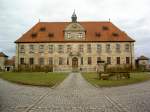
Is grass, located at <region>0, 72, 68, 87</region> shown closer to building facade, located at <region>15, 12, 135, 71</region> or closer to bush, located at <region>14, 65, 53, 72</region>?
bush, located at <region>14, 65, 53, 72</region>

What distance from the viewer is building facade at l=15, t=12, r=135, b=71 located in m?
52.6

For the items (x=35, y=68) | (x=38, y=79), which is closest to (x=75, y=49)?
(x=35, y=68)

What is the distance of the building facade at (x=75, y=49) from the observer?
52594 mm

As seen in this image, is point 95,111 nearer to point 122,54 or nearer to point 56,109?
point 56,109

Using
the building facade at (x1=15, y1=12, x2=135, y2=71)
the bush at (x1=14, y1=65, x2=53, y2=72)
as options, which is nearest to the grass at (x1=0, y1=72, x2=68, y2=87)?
the bush at (x1=14, y1=65, x2=53, y2=72)

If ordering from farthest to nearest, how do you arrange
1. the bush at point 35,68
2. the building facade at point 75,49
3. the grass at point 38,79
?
the building facade at point 75,49 < the bush at point 35,68 < the grass at point 38,79

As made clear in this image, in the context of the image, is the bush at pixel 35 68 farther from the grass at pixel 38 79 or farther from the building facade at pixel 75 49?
the grass at pixel 38 79

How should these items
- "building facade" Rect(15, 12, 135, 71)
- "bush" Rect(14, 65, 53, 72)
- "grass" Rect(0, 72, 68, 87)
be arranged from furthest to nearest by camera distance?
"building facade" Rect(15, 12, 135, 71) → "bush" Rect(14, 65, 53, 72) → "grass" Rect(0, 72, 68, 87)

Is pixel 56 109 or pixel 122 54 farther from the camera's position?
pixel 122 54

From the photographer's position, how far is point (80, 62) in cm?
5272

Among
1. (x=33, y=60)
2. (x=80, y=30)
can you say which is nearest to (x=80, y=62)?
(x=80, y=30)

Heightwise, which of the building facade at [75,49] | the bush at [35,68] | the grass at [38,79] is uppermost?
the building facade at [75,49]

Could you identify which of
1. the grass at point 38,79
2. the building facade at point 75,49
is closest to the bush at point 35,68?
the building facade at point 75,49

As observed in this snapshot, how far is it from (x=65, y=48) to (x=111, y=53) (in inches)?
394
